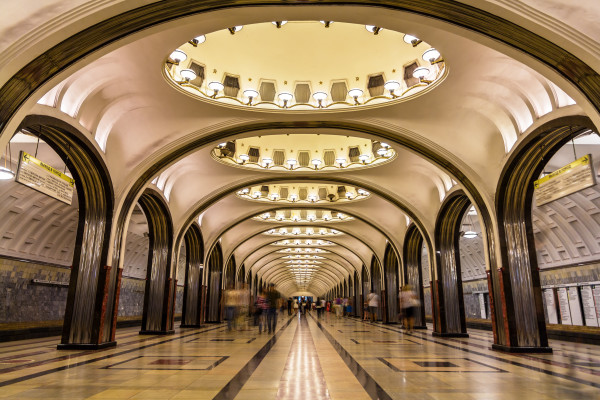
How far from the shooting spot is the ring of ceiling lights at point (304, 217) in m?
22.7

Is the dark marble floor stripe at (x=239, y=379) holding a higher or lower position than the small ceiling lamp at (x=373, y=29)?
lower

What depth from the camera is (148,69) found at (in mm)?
8133

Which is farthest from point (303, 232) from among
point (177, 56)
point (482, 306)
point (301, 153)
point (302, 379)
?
point (302, 379)

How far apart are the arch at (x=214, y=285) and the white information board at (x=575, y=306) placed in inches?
625

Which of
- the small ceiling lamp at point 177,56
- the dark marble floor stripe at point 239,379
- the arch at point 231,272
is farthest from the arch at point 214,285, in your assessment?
the dark marble floor stripe at point 239,379

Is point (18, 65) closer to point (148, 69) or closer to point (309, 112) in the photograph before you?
point (148, 69)

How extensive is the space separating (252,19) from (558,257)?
1364cm

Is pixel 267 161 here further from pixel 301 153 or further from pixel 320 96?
pixel 320 96

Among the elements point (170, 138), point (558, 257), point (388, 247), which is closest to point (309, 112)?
point (170, 138)

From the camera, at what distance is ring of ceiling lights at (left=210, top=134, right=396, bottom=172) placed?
14734 mm

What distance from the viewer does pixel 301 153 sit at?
617 inches

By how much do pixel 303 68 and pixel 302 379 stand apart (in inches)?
290

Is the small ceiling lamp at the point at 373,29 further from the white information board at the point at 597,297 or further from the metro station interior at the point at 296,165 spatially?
the white information board at the point at 597,297

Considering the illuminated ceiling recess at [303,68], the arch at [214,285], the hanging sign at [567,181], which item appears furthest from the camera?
the arch at [214,285]
